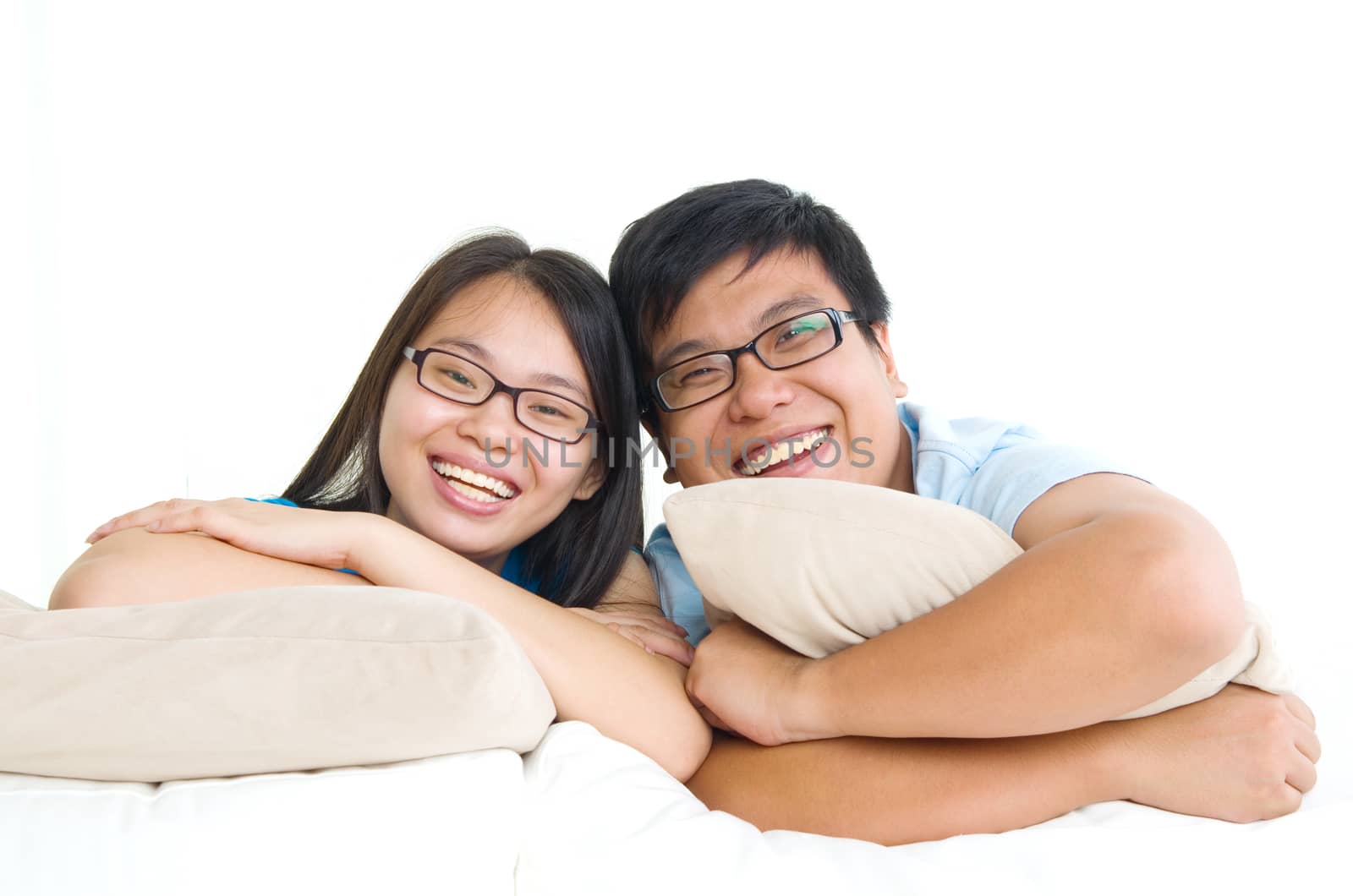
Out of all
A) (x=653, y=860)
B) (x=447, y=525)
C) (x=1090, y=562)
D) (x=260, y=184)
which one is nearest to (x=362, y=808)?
(x=653, y=860)

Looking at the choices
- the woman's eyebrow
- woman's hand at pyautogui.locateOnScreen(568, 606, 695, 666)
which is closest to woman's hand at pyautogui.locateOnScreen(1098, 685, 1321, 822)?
woman's hand at pyautogui.locateOnScreen(568, 606, 695, 666)

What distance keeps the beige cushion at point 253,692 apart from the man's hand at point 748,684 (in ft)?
1.12

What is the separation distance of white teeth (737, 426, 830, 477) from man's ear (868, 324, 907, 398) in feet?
0.78

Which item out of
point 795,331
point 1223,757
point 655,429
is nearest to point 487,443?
point 655,429

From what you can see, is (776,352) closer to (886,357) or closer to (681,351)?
(681,351)

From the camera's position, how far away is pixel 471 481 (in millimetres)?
1655

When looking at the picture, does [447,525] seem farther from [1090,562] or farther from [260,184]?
[260,184]

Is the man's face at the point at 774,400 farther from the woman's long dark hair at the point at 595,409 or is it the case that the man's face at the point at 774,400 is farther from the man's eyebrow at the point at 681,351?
the woman's long dark hair at the point at 595,409

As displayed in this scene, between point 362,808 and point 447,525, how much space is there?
901mm

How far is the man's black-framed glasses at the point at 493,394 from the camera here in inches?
64.1

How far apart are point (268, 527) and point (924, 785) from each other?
86cm

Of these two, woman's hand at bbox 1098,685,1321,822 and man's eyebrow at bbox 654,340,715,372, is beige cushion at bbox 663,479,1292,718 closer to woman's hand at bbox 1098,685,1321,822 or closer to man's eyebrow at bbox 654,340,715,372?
woman's hand at bbox 1098,685,1321,822

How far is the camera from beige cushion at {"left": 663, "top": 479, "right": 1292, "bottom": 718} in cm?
104

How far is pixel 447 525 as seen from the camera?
164 centimetres
